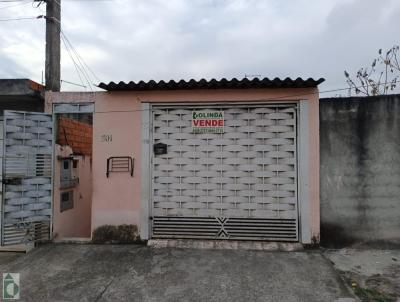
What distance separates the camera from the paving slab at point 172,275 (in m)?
3.75

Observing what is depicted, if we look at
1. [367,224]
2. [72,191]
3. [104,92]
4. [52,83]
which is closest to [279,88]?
[367,224]

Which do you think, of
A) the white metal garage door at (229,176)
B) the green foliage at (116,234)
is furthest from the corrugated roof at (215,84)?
the green foliage at (116,234)

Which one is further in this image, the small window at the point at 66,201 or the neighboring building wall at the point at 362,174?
the small window at the point at 66,201

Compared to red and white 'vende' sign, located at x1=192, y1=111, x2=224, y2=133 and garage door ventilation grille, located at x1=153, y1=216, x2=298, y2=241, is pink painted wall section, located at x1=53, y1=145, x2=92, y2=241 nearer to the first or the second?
garage door ventilation grille, located at x1=153, y1=216, x2=298, y2=241

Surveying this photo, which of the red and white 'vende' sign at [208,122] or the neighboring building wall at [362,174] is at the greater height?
the red and white 'vende' sign at [208,122]

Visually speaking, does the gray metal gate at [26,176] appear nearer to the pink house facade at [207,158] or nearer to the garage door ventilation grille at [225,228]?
the pink house facade at [207,158]

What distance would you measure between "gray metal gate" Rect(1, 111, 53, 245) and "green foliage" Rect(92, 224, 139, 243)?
3.21 feet

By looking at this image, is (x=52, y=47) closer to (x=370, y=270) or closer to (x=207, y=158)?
(x=207, y=158)

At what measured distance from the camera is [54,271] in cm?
449

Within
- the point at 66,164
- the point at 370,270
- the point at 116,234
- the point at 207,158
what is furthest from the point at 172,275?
the point at 66,164

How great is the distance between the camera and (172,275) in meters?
4.27

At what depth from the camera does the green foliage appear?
5590mm

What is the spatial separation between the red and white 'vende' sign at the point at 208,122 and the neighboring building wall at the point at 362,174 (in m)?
2.04

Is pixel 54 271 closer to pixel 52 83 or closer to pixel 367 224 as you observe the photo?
pixel 52 83
